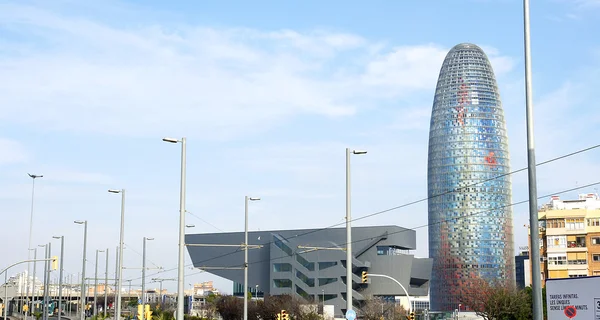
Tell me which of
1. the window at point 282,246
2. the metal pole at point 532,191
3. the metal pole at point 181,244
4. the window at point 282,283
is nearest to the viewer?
the metal pole at point 532,191

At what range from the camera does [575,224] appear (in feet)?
347

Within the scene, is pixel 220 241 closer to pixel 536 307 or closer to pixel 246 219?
pixel 246 219

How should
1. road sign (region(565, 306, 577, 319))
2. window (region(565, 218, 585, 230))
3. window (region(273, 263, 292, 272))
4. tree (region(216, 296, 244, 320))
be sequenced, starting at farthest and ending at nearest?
window (region(273, 263, 292, 272)) → tree (region(216, 296, 244, 320)) → window (region(565, 218, 585, 230)) → road sign (region(565, 306, 577, 319))

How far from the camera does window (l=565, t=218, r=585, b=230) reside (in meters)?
106

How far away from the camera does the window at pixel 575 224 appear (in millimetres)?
105500

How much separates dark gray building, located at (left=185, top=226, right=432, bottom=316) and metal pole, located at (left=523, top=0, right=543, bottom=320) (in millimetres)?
119325

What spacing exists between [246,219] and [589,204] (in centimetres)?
8807

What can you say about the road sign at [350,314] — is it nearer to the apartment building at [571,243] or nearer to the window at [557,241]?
the apartment building at [571,243]

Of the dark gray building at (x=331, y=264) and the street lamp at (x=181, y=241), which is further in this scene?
the dark gray building at (x=331, y=264)

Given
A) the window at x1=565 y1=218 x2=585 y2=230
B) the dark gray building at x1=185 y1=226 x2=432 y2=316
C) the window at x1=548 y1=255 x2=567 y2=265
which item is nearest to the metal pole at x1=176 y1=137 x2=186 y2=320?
the window at x1=548 y1=255 x2=567 y2=265

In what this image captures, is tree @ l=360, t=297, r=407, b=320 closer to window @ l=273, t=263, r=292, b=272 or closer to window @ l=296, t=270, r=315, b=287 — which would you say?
window @ l=296, t=270, r=315, b=287

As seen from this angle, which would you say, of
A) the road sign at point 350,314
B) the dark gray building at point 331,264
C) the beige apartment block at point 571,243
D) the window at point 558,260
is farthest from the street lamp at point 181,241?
the dark gray building at point 331,264

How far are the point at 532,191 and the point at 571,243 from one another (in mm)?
91822

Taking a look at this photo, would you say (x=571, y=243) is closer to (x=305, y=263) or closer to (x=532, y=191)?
(x=305, y=263)
